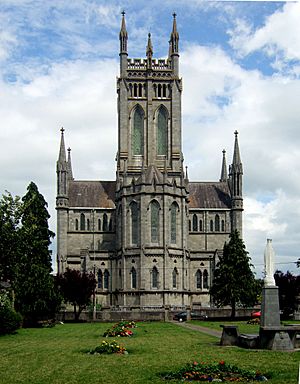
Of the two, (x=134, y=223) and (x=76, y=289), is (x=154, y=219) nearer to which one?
(x=134, y=223)

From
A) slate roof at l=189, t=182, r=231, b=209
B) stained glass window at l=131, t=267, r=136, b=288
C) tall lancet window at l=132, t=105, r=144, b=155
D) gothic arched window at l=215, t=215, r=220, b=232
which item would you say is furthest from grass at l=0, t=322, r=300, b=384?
slate roof at l=189, t=182, r=231, b=209

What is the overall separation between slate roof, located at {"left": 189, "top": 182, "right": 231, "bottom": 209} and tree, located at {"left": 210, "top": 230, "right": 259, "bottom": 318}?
3117 cm

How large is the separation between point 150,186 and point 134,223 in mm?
5539

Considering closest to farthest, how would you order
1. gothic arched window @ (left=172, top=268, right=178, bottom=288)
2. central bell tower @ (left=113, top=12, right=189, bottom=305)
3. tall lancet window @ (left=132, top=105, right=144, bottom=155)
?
central bell tower @ (left=113, top=12, right=189, bottom=305) → gothic arched window @ (left=172, top=268, right=178, bottom=288) → tall lancet window @ (left=132, top=105, right=144, bottom=155)

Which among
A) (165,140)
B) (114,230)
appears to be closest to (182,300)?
(114,230)

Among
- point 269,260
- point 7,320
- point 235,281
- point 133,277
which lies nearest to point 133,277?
point 133,277

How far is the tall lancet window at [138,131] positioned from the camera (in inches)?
4035

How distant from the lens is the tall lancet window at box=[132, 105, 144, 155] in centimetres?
10250

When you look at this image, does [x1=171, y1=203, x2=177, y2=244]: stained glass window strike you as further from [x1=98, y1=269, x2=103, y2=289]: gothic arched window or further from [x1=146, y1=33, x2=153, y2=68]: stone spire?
[x1=146, y1=33, x2=153, y2=68]: stone spire

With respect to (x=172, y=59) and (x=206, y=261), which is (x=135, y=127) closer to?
(x=172, y=59)

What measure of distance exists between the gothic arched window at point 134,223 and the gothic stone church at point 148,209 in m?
0.14

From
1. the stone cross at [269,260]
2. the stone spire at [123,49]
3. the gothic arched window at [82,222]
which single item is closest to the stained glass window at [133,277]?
the gothic arched window at [82,222]

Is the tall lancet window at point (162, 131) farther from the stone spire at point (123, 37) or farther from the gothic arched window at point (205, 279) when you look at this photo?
the gothic arched window at point (205, 279)

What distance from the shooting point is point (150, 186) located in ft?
294
